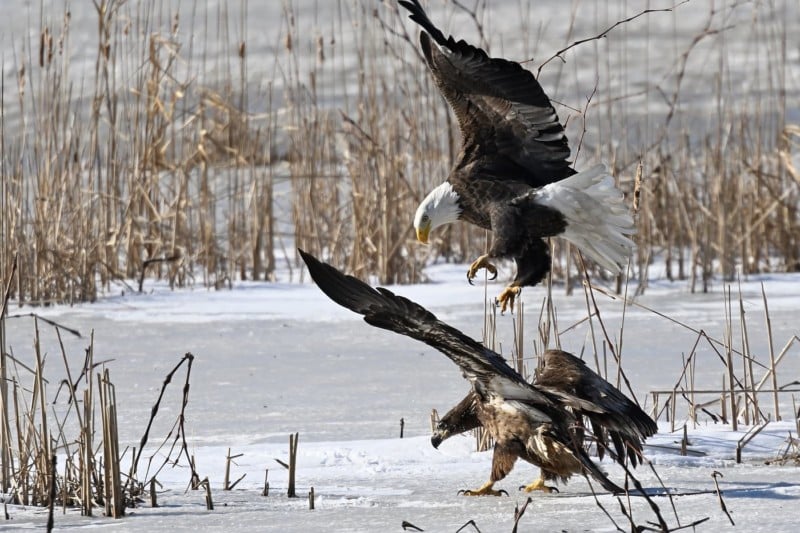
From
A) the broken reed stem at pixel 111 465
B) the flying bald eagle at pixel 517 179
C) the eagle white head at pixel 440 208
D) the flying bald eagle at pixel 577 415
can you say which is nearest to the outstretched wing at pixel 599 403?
the flying bald eagle at pixel 577 415

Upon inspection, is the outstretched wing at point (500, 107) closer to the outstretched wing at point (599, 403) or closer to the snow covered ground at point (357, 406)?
the snow covered ground at point (357, 406)

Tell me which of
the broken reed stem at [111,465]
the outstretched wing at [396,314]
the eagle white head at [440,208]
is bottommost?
the broken reed stem at [111,465]

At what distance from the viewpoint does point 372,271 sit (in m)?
7.94

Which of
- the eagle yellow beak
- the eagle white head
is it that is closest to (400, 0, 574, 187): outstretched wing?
the eagle white head

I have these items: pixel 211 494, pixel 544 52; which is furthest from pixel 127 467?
pixel 544 52

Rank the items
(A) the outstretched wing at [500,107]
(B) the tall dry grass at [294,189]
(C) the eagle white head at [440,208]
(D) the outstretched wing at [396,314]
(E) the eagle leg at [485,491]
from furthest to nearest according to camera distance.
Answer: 1. (B) the tall dry grass at [294,189]
2. (C) the eagle white head at [440,208]
3. (A) the outstretched wing at [500,107]
4. (E) the eagle leg at [485,491]
5. (D) the outstretched wing at [396,314]

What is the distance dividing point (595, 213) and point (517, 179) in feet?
0.93

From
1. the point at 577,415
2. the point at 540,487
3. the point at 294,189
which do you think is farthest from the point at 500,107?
the point at 294,189

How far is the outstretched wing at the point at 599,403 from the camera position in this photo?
9.60 feet

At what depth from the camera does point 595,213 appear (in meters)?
4.54

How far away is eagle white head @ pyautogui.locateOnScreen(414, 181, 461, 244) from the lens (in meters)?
4.75

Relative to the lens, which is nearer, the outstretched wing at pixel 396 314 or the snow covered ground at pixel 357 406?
the outstretched wing at pixel 396 314

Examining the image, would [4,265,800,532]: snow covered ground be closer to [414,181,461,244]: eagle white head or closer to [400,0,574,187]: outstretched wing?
[414,181,461,244]: eagle white head

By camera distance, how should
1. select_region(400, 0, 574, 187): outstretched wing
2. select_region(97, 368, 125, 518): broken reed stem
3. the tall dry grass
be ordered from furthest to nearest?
the tall dry grass < select_region(400, 0, 574, 187): outstretched wing < select_region(97, 368, 125, 518): broken reed stem
